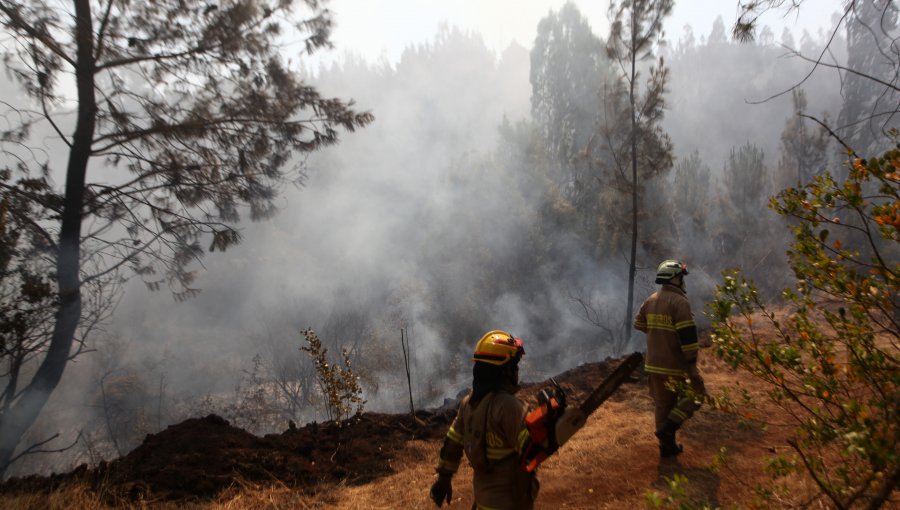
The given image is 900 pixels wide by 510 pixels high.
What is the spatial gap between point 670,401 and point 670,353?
45 centimetres

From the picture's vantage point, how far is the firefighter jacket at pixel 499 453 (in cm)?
246

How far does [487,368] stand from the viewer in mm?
2588

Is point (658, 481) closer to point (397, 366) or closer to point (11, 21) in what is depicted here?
point (11, 21)

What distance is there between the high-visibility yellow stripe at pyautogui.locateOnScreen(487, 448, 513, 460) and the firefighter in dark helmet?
2320mm

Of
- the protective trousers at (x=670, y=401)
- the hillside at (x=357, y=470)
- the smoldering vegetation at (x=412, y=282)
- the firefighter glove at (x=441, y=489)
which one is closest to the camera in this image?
the firefighter glove at (x=441, y=489)

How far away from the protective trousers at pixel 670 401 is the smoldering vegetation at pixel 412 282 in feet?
33.5

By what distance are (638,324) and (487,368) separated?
279 centimetres

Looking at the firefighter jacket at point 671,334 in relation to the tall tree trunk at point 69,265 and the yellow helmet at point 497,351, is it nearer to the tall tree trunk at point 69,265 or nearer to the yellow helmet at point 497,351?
the yellow helmet at point 497,351

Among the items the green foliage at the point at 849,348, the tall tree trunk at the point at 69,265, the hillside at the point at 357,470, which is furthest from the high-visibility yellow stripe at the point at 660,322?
the tall tree trunk at the point at 69,265

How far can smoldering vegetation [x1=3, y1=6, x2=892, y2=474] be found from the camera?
66.7 ft

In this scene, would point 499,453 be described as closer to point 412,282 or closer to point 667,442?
point 667,442

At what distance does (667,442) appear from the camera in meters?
4.26

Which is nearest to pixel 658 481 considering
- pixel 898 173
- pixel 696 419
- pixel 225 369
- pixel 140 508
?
pixel 696 419

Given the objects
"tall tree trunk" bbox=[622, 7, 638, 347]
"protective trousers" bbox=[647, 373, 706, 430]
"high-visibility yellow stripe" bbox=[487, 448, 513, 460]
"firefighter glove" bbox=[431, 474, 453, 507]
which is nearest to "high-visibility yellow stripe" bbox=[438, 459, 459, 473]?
"firefighter glove" bbox=[431, 474, 453, 507]
